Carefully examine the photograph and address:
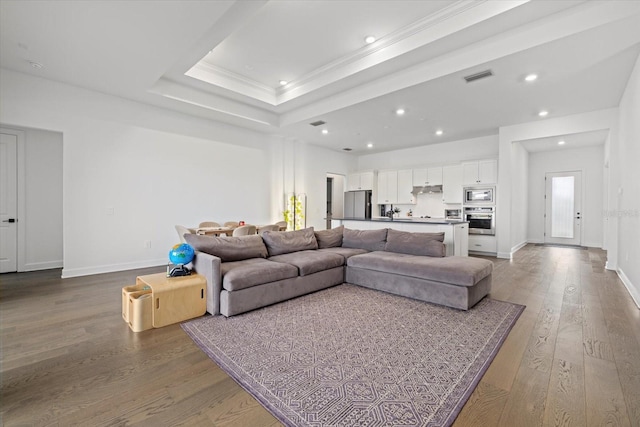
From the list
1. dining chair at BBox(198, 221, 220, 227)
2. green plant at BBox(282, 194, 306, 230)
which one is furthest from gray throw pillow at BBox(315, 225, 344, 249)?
green plant at BBox(282, 194, 306, 230)

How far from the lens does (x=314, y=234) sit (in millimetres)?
4953

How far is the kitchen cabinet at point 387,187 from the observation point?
896 centimetres

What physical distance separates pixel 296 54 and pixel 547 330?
4654 mm

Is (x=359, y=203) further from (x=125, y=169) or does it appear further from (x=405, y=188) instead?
(x=125, y=169)

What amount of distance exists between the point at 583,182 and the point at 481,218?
3.60 m

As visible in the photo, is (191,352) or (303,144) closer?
(191,352)

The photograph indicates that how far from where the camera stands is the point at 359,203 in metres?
9.41

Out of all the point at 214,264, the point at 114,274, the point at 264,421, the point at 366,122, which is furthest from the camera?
the point at 366,122

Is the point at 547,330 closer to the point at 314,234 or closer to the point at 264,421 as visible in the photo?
the point at 264,421

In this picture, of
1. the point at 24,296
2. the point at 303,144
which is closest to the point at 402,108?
the point at 303,144

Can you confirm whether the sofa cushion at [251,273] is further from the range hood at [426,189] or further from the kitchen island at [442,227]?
the range hood at [426,189]

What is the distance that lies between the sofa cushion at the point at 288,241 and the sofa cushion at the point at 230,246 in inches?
5.7

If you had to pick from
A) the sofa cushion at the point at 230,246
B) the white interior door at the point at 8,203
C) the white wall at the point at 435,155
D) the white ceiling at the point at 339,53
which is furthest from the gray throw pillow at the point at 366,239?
the white interior door at the point at 8,203

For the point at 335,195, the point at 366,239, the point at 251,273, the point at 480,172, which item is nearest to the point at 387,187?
the point at 335,195
